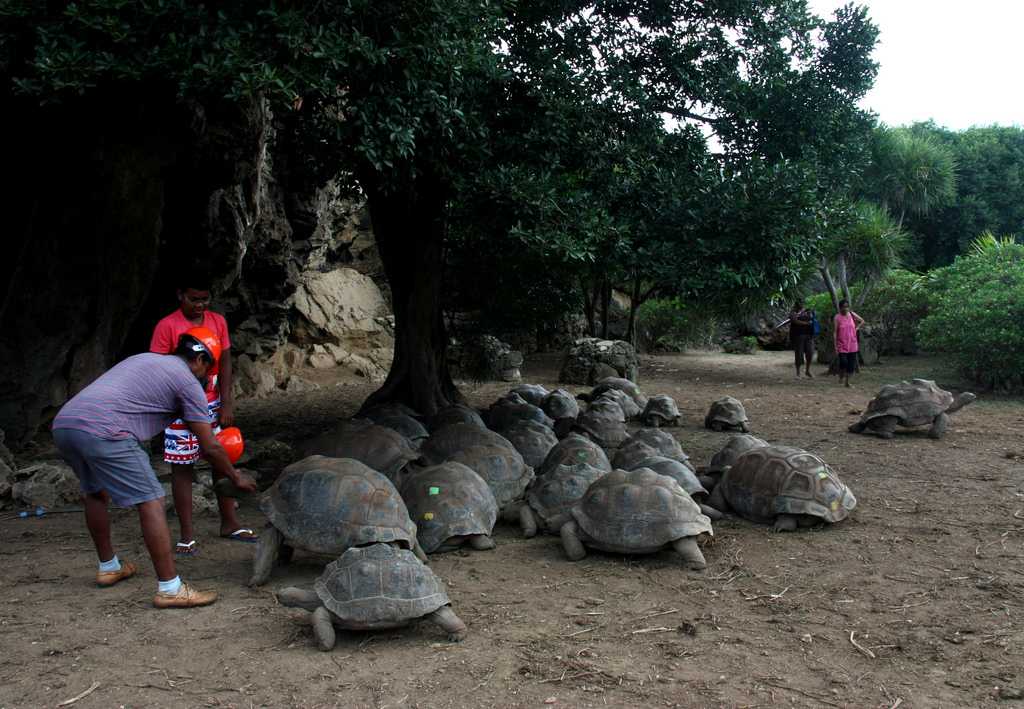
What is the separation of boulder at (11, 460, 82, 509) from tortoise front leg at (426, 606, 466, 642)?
395 cm

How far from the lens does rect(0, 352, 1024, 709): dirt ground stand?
3162mm

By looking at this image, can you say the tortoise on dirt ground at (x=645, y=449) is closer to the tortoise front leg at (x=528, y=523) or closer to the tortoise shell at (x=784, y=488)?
the tortoise shell at (x=784, y=488)

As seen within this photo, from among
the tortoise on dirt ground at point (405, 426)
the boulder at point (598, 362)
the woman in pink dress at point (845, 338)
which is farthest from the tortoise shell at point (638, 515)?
the woman in pink dress at point (845, 338)

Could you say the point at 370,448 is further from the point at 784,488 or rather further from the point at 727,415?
the point at 727,415

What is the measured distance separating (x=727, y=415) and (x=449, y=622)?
6.82 m

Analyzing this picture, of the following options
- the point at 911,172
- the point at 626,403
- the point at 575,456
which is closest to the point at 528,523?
the point at 575,456

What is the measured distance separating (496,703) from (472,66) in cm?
443

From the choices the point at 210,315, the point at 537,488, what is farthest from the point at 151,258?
the point at 537,488

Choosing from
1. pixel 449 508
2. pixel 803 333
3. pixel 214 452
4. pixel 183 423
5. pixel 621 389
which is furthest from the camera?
pixel 803 333

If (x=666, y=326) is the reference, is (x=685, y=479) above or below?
below

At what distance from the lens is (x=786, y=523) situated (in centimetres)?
536

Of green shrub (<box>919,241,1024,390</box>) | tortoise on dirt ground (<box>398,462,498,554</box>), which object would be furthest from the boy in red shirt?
green shrub (<box>919,241,1024,390</box>)

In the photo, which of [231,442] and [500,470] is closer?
Result: [231,442]

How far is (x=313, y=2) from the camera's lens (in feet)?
16.7
